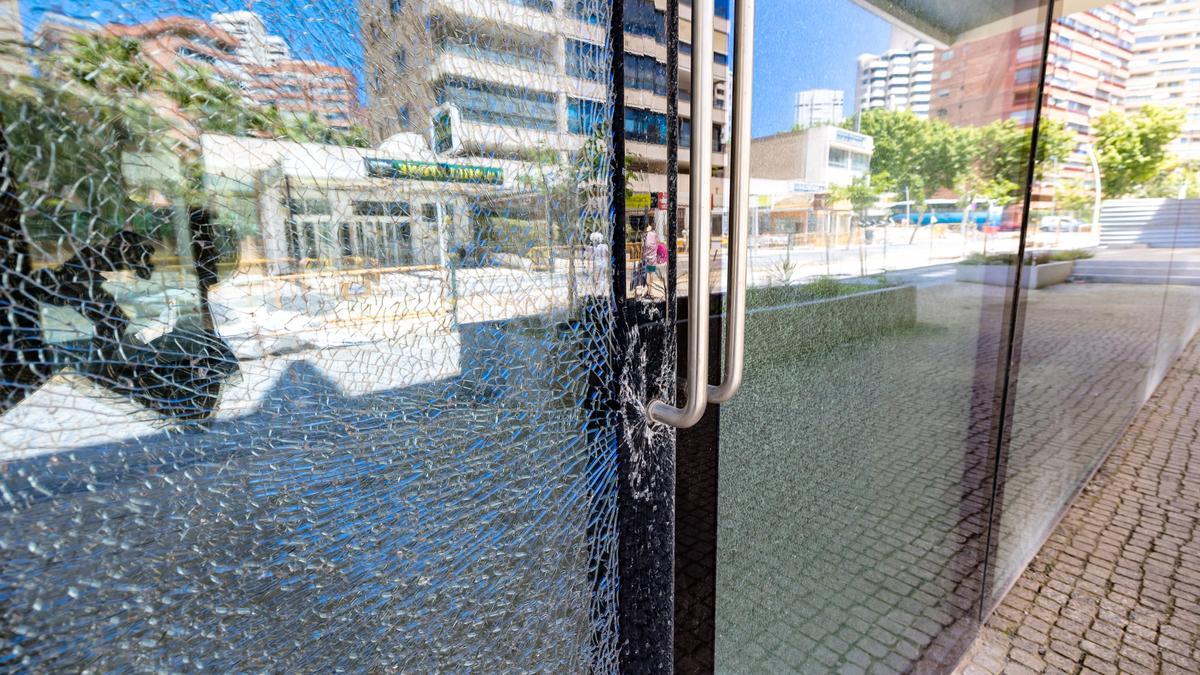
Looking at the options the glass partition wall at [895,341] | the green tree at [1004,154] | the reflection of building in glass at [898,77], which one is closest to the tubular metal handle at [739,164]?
the glass partition wall at [895,341]

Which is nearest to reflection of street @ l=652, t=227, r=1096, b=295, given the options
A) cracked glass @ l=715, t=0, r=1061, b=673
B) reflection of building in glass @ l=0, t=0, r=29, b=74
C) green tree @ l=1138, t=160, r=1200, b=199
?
cracked glass @ l=715, t=0, r=1061, b=673

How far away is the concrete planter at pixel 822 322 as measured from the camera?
1380 mm

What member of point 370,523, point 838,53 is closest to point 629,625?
point 370,523

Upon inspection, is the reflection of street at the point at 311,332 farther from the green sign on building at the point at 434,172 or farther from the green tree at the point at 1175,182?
the green tree at the point at 1175,182

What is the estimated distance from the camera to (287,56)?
1.88 feet

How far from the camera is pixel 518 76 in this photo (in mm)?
774

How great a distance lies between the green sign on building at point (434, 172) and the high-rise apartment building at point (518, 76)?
23 mm

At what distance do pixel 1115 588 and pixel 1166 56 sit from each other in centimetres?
653

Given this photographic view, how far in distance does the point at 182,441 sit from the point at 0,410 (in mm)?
137

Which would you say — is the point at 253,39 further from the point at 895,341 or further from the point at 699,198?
the point at 895,341

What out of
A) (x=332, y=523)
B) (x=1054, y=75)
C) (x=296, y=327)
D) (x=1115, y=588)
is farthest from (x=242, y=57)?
(x=1115, y=588)

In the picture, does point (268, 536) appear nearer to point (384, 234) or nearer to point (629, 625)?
point (384, 234)

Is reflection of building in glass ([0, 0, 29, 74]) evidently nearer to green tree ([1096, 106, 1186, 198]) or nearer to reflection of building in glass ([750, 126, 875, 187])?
reflection of building in glass ([750, 126, 875, 187])

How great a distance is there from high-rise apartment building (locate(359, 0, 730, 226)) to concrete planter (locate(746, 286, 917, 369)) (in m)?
0.55
